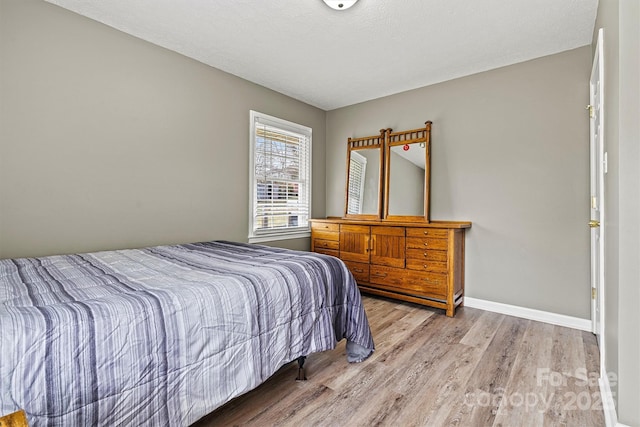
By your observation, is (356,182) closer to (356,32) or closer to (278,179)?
(278,179)

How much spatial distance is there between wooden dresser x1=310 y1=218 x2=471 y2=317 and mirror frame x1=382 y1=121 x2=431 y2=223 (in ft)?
0.82

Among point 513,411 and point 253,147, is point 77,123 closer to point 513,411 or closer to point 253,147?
point 253,147

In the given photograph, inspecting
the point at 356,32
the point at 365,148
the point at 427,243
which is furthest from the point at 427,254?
the point at 356,32

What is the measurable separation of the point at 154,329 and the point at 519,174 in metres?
3.28

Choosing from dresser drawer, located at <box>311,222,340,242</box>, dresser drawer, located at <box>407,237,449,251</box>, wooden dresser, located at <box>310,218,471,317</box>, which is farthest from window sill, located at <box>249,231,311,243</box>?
dresser drawer, located at <box>407,237,449,251</box>

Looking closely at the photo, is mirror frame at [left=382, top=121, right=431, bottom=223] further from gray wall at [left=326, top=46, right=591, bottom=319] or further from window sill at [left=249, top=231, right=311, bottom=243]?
window sill at [left=249, top=231, right=311, bottom=243]

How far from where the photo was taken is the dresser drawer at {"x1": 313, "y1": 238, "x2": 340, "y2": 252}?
13.1ft

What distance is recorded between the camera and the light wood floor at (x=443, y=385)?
1.60 meters

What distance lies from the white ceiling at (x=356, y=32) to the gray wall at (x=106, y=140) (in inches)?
9.0

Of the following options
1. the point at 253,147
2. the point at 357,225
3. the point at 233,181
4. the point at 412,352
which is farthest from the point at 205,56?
the point at 412,352

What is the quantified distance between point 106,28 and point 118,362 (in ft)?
8.64

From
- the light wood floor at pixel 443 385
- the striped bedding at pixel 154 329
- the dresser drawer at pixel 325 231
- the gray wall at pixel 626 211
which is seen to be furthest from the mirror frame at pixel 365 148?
the gray wall at pixel 626 211

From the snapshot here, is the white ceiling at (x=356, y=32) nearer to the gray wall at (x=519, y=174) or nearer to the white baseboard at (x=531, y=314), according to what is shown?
the gray wall at (x=519, y=174)

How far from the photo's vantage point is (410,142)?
147 inches
